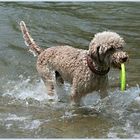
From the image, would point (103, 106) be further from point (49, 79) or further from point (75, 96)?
point (49, 79)

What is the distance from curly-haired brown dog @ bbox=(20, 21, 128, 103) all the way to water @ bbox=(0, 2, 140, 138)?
435mm

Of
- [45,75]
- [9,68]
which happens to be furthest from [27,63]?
[45,75]

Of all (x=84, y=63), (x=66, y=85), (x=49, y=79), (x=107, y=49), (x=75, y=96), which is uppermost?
(x=107, y=49)

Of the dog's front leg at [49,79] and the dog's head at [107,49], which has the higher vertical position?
the dog's head at [107,49]

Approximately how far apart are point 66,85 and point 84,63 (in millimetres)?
1596

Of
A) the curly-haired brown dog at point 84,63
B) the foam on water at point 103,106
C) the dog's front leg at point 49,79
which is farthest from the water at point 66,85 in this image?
the curly-haired brown dog at point 84,63

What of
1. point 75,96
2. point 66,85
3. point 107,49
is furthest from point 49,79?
point 107,49

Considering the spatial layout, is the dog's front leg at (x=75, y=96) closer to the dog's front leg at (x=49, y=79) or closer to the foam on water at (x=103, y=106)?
the foam on water at (x=103, y=106)

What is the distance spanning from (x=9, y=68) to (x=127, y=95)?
134 inches

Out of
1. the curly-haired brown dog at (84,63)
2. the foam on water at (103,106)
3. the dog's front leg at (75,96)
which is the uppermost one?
the curly-haired brown dog at (84,63)

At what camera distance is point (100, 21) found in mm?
15352

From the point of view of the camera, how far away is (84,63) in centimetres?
818

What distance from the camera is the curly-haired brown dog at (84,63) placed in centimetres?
767

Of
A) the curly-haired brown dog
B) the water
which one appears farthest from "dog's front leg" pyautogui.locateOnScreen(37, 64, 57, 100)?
the water
